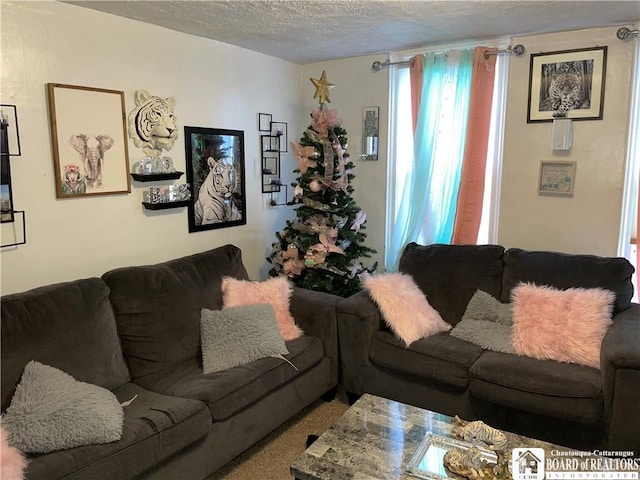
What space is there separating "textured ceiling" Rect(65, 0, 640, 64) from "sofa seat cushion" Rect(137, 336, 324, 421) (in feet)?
6.36

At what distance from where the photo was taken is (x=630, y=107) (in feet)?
9.91

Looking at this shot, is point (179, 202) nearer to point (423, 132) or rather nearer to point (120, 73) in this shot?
point (120, 73)

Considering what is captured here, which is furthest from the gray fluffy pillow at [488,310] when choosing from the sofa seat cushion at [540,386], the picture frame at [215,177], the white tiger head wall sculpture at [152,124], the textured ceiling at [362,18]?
the white tiger head wall sculpture at [152,124]

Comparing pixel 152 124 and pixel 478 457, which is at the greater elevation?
pixel 152 124

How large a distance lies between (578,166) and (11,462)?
344cm

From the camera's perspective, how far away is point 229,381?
2.34 metres

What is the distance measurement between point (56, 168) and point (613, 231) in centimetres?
340

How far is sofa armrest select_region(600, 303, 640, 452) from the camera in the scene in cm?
215

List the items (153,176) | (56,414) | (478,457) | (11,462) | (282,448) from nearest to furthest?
(11,462) → (478,457) → (56,414) → (282,448) → (153,176)

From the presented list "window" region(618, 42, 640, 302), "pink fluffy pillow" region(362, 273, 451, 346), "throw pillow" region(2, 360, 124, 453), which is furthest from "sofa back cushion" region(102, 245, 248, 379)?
"window" region(618, 42, 640, 302)

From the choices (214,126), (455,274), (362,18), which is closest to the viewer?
(362,18)

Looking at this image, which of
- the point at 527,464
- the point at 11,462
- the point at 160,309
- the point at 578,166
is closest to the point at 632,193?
the point at 578,166

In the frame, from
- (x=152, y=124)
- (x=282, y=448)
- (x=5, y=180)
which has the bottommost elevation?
(x=282, y=448)

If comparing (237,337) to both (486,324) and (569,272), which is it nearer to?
(486,324)
